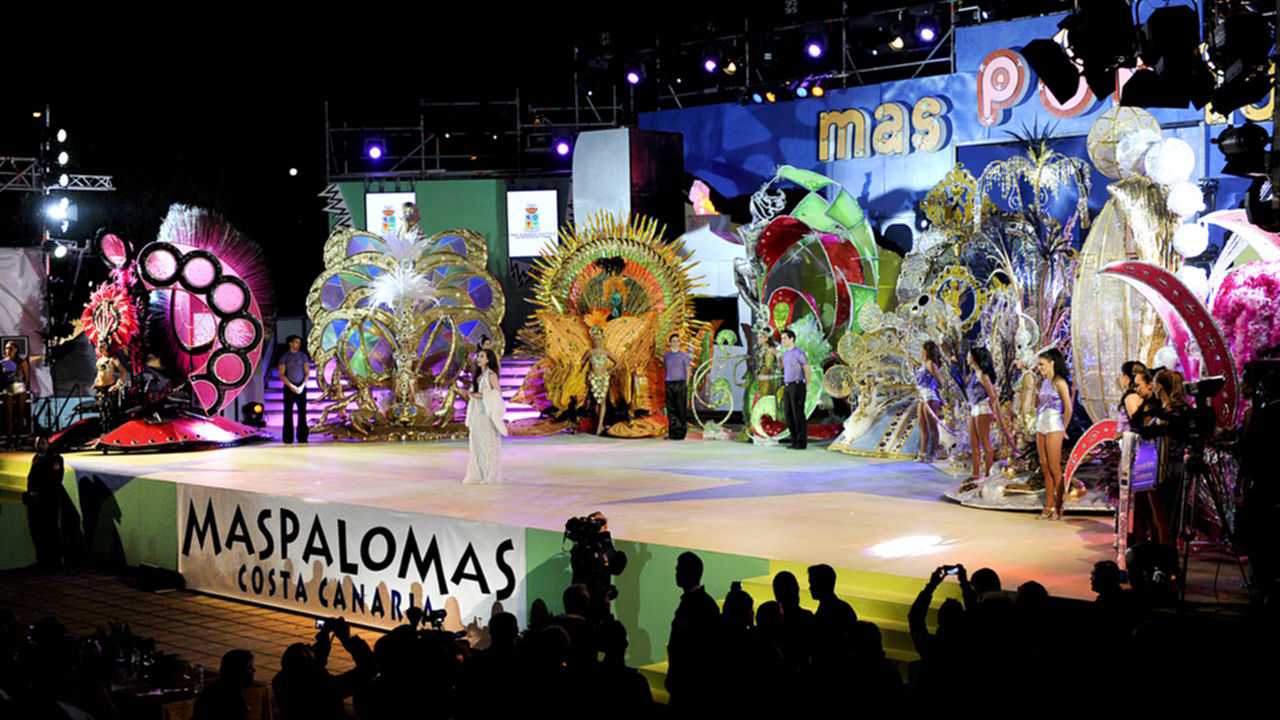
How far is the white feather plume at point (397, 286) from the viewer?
53.9ft

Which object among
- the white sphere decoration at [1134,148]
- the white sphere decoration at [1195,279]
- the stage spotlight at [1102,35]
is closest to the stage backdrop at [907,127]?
the white sphere decoration at [1134,148]

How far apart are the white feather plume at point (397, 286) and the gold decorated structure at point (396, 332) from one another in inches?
0.5

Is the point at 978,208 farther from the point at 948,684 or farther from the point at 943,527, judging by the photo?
the point at 948,684

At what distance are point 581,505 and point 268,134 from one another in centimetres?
1470

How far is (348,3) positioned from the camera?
21.3 metres

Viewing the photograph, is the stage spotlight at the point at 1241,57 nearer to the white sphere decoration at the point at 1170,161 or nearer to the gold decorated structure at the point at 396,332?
the white sphere decoration at the point at 1170,161

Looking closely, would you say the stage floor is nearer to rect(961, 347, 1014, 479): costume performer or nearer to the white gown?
the white gown

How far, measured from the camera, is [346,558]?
33.8 feet

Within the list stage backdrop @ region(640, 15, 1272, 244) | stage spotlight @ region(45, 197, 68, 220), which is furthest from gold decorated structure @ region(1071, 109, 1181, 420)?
stage spotlight @ region(45, 197, 68, 220)

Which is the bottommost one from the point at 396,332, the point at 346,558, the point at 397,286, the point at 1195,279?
the point at 346,558

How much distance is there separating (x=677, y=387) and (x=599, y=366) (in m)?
1.09

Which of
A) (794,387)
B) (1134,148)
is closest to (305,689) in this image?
(1134,148)

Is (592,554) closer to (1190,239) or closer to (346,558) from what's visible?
(346,558)

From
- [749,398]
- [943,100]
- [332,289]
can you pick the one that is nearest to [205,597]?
[332,289]
